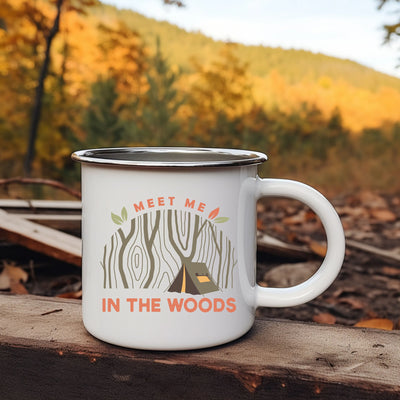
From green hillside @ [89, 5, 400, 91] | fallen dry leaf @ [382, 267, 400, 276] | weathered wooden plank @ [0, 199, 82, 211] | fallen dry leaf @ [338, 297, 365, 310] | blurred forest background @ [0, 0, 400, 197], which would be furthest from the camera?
green hillside @ [89, 5, 400, 91]

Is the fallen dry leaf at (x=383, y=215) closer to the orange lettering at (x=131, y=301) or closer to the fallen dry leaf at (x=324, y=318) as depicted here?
the fallen dry leaf at (x=324, y=318)

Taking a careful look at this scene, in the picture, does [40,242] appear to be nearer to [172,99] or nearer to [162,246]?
[162,246]

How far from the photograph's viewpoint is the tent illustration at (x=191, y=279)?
29.1 inches

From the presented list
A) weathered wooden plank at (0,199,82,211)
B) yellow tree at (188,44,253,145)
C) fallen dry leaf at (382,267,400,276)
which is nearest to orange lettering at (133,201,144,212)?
weathered wooden plank at (0,199,82,211)

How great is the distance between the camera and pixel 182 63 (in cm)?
604

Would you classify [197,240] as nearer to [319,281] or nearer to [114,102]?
[319,281]

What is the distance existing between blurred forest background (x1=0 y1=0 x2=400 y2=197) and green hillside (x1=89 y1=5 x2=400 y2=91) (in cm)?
2

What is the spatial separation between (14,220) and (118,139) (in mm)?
3725

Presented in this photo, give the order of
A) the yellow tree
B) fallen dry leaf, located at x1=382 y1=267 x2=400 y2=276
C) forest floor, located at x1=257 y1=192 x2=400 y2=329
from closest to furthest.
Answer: forest floor, located at x1=257 y1=192 x2=400 y2=329, fallen dry leaf, located at x1=382 y1=267 x2=400 y2=276, the yellow tree

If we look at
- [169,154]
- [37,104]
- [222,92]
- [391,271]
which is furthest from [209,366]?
[222,92]

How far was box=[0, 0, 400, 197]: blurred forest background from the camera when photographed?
5.27 metres

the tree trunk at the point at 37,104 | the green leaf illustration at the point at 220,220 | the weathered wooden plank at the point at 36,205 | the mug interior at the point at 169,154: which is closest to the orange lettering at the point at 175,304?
the green leaf illustration at the point at 220,220

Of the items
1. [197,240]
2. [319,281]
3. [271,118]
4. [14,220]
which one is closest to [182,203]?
[197,240]

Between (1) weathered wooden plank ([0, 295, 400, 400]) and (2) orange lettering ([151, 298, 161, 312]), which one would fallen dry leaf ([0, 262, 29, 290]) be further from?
(2) orange lettering ([151, 298, 161, 312])
